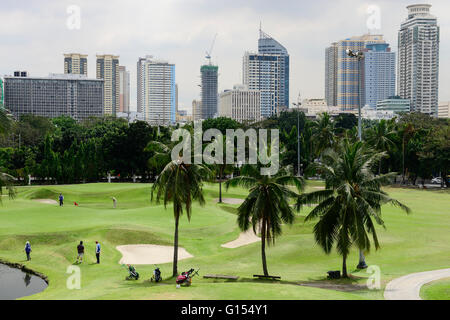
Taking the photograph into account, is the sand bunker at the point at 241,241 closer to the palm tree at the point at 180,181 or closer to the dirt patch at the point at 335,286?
the palm tree at the point at 180,181

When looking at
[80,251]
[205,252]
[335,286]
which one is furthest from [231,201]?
[335,286]

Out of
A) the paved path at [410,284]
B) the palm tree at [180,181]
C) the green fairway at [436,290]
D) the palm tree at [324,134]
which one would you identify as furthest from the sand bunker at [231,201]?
the green fairway at [436,290]

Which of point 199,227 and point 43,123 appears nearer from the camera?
point 199,227

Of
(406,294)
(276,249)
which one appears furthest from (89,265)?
(406,294)

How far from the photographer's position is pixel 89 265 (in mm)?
35656

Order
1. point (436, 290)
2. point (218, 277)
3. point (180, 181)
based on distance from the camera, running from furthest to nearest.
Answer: point (218, 277) < point (180, 181) < point (436, 290)

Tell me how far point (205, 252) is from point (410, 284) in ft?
64.5

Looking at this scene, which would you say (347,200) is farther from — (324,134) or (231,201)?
(324,134)

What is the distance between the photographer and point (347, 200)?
2908 cm

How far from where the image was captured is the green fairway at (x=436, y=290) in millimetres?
24047

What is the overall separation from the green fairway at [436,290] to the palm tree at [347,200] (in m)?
3.91

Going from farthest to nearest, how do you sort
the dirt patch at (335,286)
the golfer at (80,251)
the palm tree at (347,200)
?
the golfer at (80,251) < the palm tree at (347,200) < the dirt patch at (335,286)
